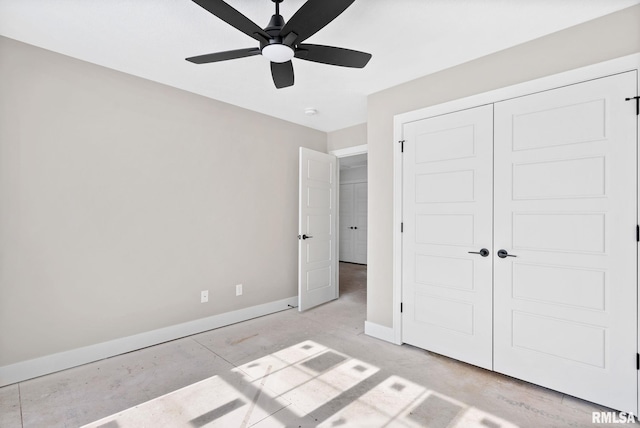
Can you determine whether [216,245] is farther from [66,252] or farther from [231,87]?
[231,87]

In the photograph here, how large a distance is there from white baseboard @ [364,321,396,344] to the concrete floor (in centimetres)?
10

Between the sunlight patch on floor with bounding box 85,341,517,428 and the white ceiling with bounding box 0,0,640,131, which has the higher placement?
the white ceiling with bounding box 0,0,640,131

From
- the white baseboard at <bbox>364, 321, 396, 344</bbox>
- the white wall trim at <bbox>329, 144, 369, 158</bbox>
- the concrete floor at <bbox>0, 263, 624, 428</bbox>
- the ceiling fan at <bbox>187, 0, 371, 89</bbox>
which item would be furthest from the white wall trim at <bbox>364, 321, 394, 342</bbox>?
the ceiling fan at <bbox>187, 0, 371, 89</bbox>

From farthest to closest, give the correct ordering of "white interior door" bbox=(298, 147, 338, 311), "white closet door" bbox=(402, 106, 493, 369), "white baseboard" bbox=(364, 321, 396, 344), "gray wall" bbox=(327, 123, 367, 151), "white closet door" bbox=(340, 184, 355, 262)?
1. "white closet door" bbox=(340, 184, 355, 262)
2. "gray wall" bbox=(327, 123, 367, 151)
3. "white interior door" bbox=(298, 147, 338, 311)
4. "white baseboard" bbox=(364, 321, 396, 344)
5. "white closet door" bbox=(402, 106, 493, 369)

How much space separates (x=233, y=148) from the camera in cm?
360

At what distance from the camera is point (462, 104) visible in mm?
2594

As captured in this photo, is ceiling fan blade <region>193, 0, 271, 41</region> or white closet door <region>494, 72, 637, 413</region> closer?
ceiling fan blade <region>193, 0, 271, 41</region>

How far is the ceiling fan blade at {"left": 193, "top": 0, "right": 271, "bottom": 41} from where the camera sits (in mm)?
1436

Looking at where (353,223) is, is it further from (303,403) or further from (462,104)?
(303,403)

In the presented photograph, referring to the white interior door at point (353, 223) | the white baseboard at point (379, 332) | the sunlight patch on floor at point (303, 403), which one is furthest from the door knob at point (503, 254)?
the white interior door at point (353, 223)

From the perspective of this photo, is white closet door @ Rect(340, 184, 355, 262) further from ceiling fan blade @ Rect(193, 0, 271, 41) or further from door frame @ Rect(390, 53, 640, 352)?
ceiling fan blade @ Rect(193, 0, 271, 41)

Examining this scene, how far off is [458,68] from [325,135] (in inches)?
92.7

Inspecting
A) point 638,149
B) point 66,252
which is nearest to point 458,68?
point 638,149

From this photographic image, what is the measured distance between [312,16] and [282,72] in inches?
23.7
